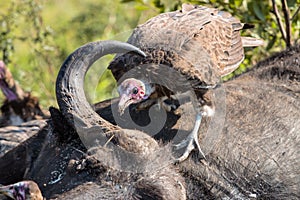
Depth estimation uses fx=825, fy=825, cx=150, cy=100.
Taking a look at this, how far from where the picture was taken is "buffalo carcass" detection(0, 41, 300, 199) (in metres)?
3.91

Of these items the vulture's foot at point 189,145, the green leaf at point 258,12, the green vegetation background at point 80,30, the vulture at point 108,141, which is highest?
the vulture at point 108,141

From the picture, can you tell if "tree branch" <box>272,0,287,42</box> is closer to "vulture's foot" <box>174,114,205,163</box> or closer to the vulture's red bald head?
the vulture's red bald head

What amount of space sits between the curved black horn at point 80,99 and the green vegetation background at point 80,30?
1796 mm

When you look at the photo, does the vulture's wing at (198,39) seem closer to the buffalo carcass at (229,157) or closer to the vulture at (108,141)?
the buffalo carcass at (229,157)

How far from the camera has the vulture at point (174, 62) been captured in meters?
5.09

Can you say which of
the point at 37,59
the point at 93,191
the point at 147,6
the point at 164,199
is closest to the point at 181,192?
the point at 164,199

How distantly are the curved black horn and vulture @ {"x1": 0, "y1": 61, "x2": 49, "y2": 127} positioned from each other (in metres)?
3.35

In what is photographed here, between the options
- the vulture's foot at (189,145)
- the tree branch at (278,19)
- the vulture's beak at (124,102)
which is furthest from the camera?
the tree branch at (278,19)

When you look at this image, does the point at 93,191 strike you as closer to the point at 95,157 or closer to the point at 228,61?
the point at 95,157

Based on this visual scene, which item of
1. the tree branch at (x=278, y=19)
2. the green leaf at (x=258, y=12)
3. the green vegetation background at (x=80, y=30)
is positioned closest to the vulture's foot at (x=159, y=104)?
the green vegetation background at (x=80, y=30)

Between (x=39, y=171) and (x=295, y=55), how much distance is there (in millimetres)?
1783

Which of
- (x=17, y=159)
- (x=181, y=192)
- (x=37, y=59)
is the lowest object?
(x=37, y=59)

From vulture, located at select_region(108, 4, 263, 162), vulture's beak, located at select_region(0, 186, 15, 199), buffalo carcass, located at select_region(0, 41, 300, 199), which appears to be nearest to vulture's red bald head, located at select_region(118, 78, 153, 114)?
vulture, located at select_region(108, 4, 263, 162)

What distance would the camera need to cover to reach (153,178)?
12.7ft
